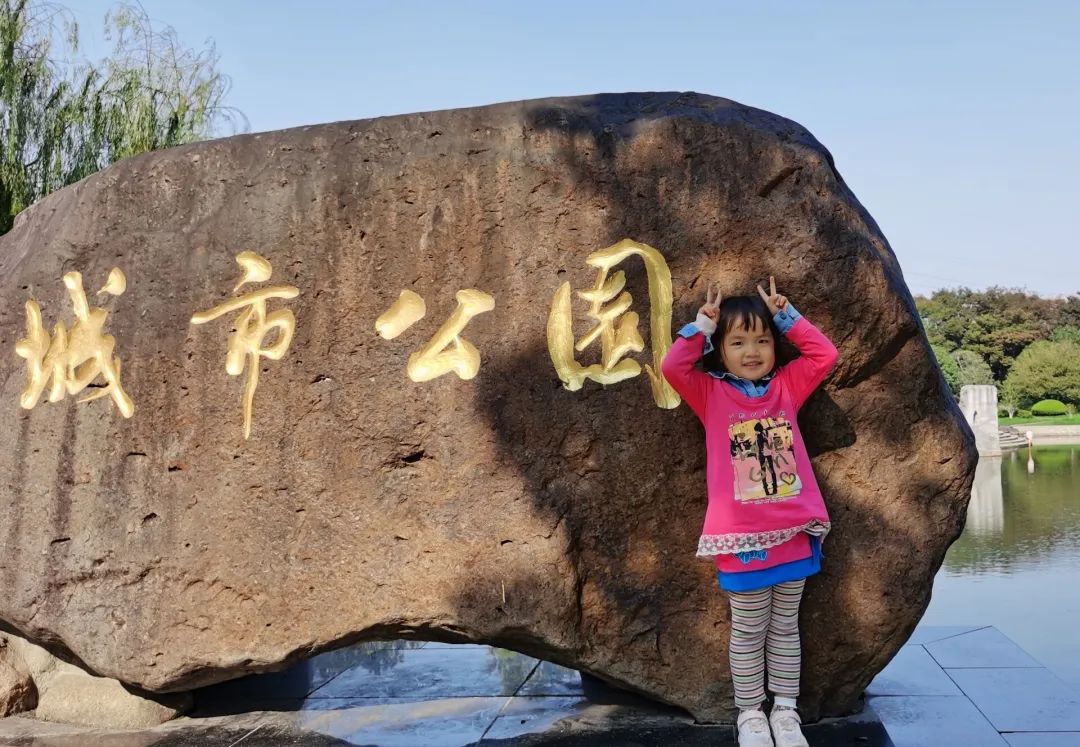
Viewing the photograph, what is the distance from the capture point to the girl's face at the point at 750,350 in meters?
3.00

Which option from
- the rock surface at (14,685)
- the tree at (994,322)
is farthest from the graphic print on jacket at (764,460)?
the tree at (994,322)

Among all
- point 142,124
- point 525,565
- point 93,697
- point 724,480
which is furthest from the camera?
point 142,124

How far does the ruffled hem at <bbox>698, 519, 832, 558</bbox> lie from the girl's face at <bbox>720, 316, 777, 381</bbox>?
487 mm

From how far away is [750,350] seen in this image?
3000 mm

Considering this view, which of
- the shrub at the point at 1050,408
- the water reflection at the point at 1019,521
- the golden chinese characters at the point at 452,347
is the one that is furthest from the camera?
the shrub at the point at 1050,408

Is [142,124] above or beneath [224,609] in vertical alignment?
above

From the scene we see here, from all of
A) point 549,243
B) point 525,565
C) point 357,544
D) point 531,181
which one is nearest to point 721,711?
point 525,565

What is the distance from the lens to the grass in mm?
26891

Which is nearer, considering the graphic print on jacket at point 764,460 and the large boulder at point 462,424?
the graphic print on jacket at point 764,460

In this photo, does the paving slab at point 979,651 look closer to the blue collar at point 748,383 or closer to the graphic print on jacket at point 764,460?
the graphic print on jacket at point 764,460

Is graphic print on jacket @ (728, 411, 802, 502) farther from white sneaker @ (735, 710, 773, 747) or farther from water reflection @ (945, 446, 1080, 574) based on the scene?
water reflection @ (945, 446, 1080, 574)

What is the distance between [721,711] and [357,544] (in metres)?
1.35

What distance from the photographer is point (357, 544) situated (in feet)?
10.8

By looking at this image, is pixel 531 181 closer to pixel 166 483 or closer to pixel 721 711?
pixel 166 483
